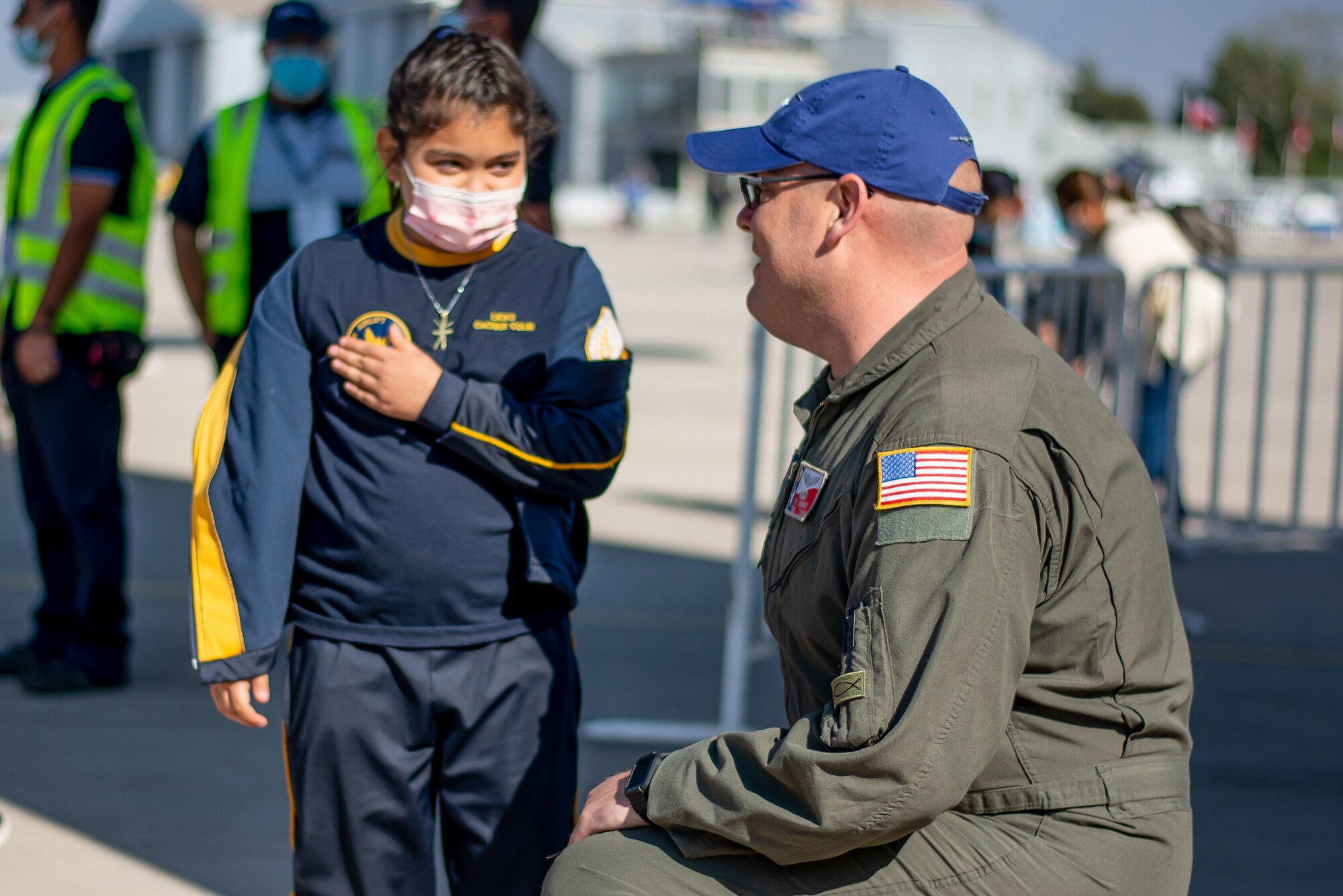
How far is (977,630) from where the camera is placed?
1.70 m

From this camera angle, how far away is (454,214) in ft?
8.33

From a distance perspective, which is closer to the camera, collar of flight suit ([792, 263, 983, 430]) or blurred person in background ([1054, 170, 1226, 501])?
collar of flight suit ([792, 263, 983, 430])

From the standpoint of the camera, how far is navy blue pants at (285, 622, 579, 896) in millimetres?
2494

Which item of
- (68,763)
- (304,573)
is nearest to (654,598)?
(68,763)

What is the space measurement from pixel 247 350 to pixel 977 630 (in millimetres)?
1421

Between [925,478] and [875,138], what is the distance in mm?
480

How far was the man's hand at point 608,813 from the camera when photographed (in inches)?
77.4

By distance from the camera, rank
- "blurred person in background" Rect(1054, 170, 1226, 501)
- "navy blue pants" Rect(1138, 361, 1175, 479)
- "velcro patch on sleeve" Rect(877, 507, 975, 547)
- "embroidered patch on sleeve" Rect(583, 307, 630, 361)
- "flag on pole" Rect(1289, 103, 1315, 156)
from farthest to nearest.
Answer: "flag on pole" Rect(1289, 103, 1315, 156) < "navy blue pants" Rect(1138, 361, 1175, 479) < "blurred person in background" Rect(1054, 170, 1226, 501) < "embroidered patch on sleeve" Rect(583, 307, 630, 361) < "velcro patch on sleeve" Rect(877, 507, 975, 547)

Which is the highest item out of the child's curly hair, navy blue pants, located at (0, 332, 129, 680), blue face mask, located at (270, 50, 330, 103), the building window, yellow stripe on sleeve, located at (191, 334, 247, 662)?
the building window

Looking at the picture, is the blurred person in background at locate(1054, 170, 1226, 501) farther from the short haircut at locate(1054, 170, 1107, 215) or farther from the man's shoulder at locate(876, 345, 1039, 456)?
the man's shoulder at locate(876, 345, 1039, 456)

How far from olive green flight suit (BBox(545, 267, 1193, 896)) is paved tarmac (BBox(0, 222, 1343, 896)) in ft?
6.50

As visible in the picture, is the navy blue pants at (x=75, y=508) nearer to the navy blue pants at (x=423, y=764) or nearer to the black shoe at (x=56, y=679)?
the black shoe at (x=56, y=679)

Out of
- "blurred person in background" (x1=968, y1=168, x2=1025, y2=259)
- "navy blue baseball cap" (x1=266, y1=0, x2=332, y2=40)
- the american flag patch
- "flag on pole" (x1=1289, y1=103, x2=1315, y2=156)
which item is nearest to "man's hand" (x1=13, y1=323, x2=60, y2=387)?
"navy blue baseball cap" (x1=266, y1=0, x2=332, y2=40)

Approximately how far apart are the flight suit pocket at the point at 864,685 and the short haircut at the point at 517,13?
256cm
